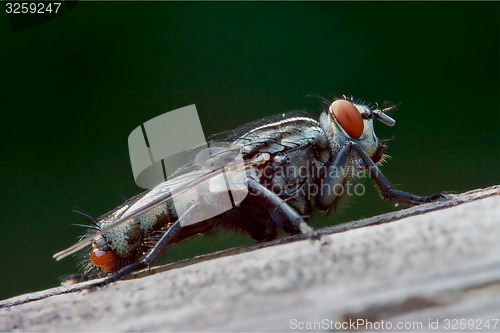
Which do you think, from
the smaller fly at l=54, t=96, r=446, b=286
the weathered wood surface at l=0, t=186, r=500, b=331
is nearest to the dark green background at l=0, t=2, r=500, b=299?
the smaller fly at l=54, t=96, r=446, b=286

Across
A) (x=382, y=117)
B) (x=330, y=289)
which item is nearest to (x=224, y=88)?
(x=382, y=117)

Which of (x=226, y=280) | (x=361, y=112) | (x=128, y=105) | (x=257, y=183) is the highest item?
(x=128, y=105)

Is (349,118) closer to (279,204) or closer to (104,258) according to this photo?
(279,204)

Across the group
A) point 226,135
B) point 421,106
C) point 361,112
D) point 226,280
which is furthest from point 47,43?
point 226,280

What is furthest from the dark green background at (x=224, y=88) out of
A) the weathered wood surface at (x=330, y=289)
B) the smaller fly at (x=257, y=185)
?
the weathered wood surface at (x=330, y=289)

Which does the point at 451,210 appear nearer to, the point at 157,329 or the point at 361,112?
the point at 157,329

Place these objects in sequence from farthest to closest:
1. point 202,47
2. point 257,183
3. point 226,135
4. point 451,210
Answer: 1. point 202,47
2. point 226,135
3. point 257,183
4. point 451,210

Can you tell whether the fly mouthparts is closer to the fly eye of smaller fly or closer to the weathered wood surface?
the fly eye of smaller fly
